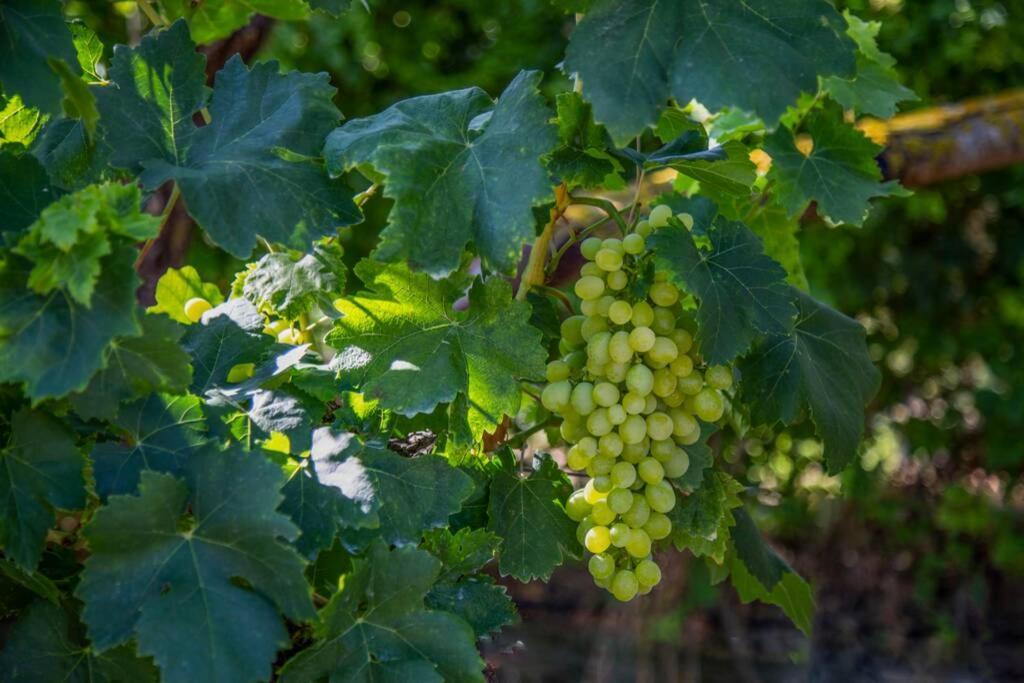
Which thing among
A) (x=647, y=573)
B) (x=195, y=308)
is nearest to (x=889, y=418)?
(x=647, y=573)

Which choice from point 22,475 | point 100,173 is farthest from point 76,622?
point 100,173

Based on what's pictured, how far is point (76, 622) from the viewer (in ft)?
2.58

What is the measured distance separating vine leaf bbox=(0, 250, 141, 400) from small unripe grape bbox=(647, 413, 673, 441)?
1.34 feet

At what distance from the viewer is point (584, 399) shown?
2.84 ft

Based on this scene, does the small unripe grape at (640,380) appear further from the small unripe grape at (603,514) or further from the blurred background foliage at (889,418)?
the blurred background foliage at (889,418)

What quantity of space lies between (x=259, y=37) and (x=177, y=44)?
3.16 ft

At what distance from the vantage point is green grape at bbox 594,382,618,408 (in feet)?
2.80

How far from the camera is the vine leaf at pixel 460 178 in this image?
2.56 feet

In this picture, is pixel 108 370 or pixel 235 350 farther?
pixel 235 350

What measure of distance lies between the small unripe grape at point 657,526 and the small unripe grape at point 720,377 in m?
0.12

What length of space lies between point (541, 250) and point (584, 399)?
0.45 ft

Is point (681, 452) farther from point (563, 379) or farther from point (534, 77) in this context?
point (534, 77)

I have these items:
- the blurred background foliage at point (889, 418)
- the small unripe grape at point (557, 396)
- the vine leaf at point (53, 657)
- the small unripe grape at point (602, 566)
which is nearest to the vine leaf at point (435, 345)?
the small unripe grape at point (557, 396)

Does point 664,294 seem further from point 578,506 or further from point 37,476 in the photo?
point 37,476
